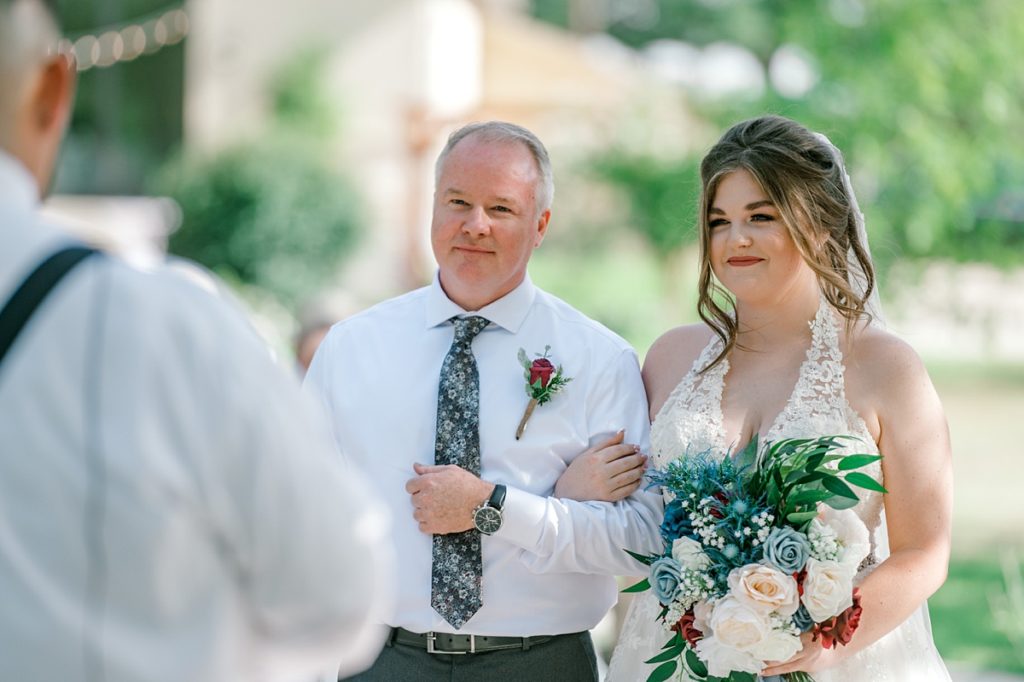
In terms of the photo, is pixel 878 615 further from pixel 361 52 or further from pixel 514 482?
pixel 361 52

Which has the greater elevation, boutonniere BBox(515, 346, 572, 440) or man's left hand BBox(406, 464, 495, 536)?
boutonniere BBox(515, 346, 572, 440)

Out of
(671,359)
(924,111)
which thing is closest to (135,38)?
(924,111)

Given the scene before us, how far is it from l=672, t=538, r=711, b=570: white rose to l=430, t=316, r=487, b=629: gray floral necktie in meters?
0.66

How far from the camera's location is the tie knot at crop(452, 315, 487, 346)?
12.1ft

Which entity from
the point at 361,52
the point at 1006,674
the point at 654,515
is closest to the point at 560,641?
the point at 654,515

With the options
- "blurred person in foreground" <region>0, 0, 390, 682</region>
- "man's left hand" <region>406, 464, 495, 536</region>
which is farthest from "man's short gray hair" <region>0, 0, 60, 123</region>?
"man's left hand" <region>406, 464, 495, 536</region>

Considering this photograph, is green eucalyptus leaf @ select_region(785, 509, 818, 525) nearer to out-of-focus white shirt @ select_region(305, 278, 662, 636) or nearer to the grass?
out-of-focus white shirt @ select_region(305, 278, 662, 636)

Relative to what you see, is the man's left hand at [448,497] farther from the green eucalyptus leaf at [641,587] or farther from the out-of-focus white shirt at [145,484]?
the out-of-focus white shirt at [145,484]

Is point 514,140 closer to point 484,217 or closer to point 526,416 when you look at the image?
point 484,217

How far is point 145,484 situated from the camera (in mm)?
1576

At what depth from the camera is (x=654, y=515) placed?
3475 mm

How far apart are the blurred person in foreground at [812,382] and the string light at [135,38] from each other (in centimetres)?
1934

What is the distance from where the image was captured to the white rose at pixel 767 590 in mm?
2828

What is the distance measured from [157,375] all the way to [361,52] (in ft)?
63.4
